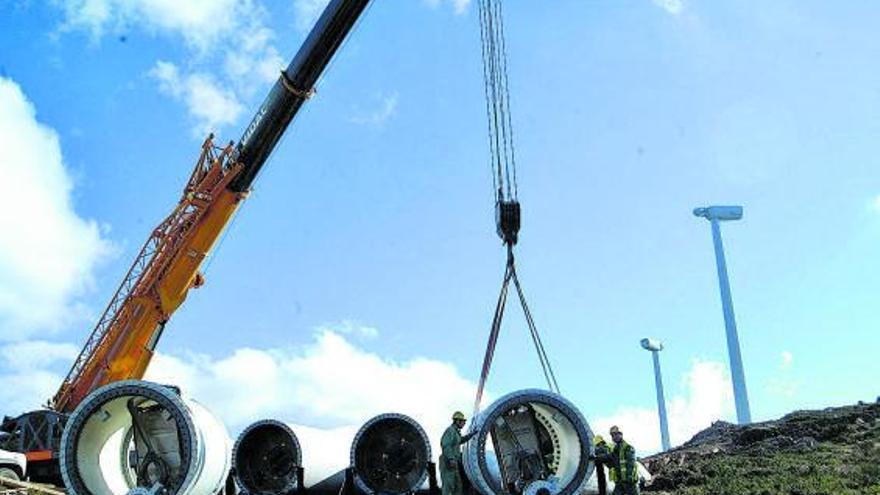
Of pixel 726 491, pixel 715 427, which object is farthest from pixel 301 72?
pixel 715 427

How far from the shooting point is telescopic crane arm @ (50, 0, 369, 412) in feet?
72.2

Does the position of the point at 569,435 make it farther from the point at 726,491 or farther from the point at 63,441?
the point at 63,441

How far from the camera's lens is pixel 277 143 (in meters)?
22.0

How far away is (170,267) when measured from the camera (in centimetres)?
2247

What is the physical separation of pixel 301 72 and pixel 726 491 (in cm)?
1369

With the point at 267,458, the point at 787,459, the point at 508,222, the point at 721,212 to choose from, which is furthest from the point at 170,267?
the point at 721,212

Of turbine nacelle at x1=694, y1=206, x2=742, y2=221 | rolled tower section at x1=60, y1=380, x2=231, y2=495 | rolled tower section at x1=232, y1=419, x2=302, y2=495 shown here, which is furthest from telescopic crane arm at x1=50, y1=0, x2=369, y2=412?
turbine nacelle at x1=694, y1=206, x2=742, y2=221

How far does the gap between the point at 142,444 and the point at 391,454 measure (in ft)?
21.6

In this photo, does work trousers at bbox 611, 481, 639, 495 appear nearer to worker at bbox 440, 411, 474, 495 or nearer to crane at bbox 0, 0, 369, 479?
worker at bbox 440, 411, 474, 495

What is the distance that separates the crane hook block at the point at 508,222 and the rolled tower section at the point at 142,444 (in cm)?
636

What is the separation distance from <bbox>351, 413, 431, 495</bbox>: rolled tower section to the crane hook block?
428 cm

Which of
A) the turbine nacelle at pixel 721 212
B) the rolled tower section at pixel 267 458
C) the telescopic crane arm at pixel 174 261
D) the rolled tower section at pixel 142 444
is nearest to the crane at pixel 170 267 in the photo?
the telescopic crane arm at pixel 174 261

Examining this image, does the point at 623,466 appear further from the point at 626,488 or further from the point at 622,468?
the point at 626,488

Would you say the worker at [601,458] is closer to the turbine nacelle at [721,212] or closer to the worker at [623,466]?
the worker at [623,466]
